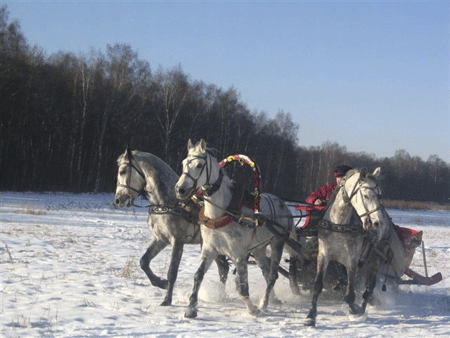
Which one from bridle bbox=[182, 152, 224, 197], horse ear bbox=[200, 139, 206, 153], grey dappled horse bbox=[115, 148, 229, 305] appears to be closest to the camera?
bridle bbox=[182, 152, 224, 197]

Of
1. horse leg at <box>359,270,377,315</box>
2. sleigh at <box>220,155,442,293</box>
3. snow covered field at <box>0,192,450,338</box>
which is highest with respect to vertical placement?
sleigh at <box>220,155,442,293</box>

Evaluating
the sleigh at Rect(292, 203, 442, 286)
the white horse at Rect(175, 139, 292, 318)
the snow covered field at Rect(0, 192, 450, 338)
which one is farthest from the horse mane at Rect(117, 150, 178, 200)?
the sleigh at Rect(292, 203, 442, 286)

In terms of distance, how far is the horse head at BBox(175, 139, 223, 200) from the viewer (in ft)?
22.0

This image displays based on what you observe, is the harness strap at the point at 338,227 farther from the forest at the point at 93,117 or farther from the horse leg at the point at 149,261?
the forest at the point at 93,117

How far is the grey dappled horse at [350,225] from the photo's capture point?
724cm

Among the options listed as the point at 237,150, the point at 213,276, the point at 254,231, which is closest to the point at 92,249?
the point at 213,276

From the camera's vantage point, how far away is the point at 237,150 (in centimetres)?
4756

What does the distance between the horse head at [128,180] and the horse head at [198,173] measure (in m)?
1.28

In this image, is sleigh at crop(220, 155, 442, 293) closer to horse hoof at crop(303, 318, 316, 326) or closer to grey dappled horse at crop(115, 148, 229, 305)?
grey dappled horse at crop(115, 148, 229, 305)

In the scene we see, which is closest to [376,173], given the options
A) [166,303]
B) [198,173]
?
[198,173]

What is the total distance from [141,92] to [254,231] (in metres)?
35.4

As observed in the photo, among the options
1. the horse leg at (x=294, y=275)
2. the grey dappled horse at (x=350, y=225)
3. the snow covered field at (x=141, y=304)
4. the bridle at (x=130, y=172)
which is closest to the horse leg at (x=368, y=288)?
the grey dappled horse at (x=350, y=225)

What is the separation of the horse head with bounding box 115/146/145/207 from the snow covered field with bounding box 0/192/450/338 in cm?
139

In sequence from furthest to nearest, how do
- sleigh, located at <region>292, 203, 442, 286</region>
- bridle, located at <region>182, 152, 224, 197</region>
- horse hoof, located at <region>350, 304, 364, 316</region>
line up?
1. sleigh, located at <region>292, 203, 442, 286</region>
2. horse hoof, located at <region>350, 304, 364, 316</region>
3. bridle, located at <region>182, 152, 224, 197</region>
